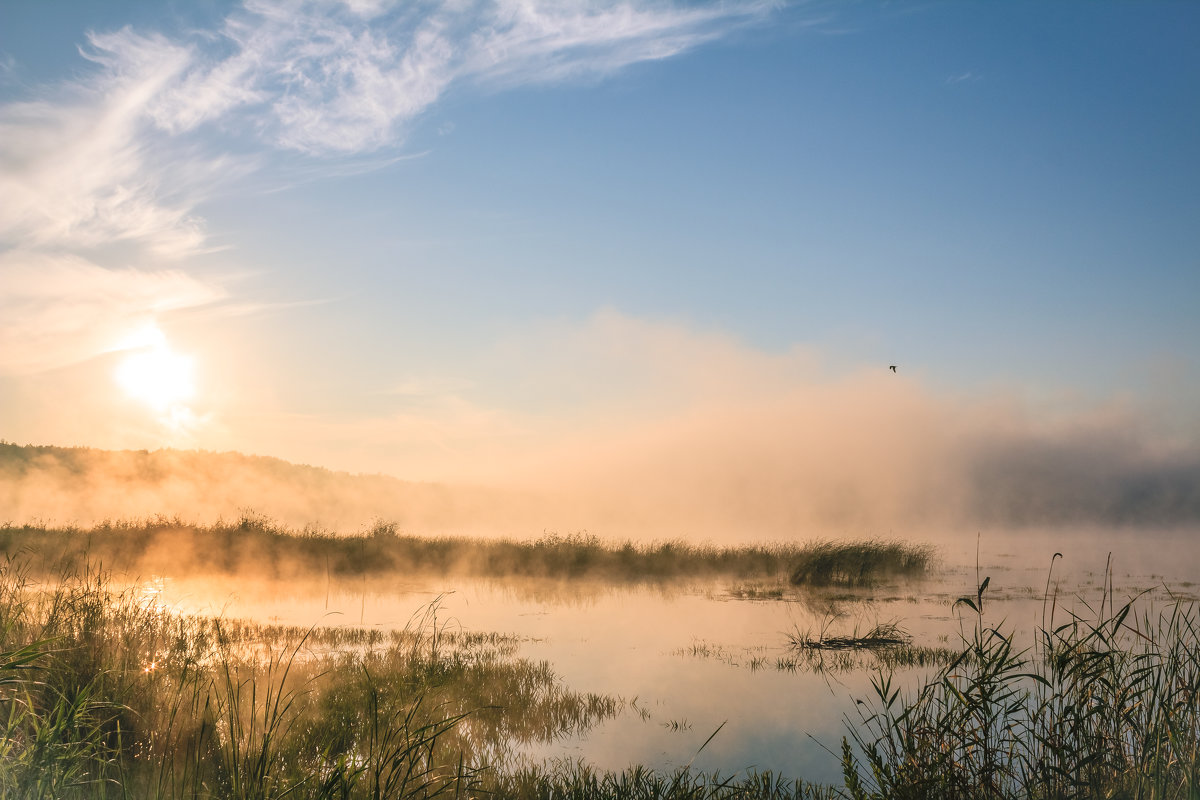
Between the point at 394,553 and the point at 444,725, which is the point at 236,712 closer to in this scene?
the point at 444,725

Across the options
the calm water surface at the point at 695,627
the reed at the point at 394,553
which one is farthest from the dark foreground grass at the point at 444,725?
the reed at the point at 394,553

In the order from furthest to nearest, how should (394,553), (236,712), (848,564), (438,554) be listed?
(438,554), (394,553), (848,564), (236,712)

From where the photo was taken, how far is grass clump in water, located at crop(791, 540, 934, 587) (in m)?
21.5

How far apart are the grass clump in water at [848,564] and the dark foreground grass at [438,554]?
3cm

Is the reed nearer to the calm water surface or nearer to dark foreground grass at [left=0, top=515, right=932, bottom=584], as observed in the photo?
dark foreground grass at [left=0, top=515, right=932, bottom=584]

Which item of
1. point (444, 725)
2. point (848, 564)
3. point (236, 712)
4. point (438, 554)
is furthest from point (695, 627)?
point (438, 554)

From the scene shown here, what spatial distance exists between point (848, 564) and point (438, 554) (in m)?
12.8

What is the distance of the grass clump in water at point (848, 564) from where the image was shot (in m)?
21.5

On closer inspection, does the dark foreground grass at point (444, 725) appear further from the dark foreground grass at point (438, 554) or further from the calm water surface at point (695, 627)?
the dark foreground grass at point (438, 554)

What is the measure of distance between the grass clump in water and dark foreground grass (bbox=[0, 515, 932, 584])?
0.03m

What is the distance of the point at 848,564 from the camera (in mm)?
21922

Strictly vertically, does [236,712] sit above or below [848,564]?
above

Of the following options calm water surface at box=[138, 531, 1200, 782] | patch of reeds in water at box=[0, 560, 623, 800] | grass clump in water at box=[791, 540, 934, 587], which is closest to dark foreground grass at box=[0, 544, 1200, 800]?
patch of reeds in water at box=[0, 560, 623, 800]

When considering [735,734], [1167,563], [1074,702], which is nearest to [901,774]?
[1074,702]
